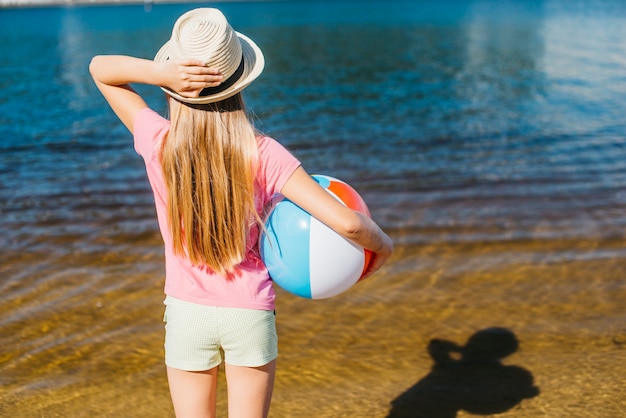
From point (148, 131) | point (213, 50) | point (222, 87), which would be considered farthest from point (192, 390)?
point (213, 50)

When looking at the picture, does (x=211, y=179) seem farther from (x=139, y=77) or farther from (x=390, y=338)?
(x=390, y=338)

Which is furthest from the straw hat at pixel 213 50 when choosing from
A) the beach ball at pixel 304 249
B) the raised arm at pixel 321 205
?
the beach ball at pixel 304 249

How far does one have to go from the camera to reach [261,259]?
287cm

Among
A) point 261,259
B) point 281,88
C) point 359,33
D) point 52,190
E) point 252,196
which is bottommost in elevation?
point 359,33

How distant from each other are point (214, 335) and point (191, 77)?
99 cm

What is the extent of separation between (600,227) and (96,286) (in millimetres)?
Answer: 5067

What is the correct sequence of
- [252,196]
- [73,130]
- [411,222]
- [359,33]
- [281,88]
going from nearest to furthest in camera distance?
1. [252,196]
2. [411,222]
3. [73,130]
4. [281,88]
5. [359,33]

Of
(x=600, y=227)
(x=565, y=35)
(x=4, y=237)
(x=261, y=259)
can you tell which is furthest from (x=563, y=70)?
(x=261, y=259)

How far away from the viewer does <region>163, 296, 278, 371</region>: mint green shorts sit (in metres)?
2.71

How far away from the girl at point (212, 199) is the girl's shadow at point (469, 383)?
179cm

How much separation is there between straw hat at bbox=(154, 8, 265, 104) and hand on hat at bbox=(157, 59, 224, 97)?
0.02 m

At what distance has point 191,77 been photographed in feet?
7.95

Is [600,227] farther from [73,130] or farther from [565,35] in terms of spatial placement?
[565,35]

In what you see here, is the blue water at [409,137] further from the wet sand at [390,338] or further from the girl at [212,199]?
the girl at [212,199]
